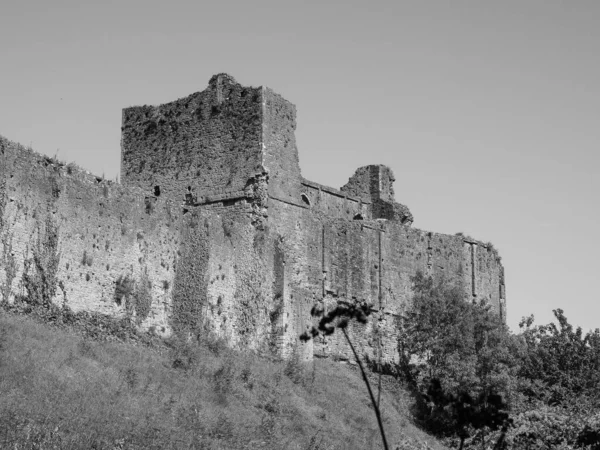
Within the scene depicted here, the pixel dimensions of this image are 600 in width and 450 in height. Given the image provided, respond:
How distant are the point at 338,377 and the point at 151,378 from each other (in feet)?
37.3

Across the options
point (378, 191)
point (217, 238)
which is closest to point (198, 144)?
point (217, 238)

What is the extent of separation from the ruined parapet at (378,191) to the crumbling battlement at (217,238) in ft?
15.6

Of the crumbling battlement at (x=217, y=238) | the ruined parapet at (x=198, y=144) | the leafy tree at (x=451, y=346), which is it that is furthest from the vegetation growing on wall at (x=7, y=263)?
the leafy tree at (x=451, y=346)

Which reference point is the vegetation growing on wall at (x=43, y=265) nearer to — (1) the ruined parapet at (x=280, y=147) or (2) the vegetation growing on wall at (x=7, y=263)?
(2) the vegetation growing on wall at (x=7, y=263)

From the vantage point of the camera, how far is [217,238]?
40125 mm

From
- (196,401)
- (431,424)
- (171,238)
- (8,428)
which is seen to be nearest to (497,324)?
(431,424)

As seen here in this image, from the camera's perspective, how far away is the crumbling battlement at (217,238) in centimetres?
3416

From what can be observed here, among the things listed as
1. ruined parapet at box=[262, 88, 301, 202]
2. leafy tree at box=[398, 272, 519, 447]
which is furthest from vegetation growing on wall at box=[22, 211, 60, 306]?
leafy tree at box=[398, 272, 519, 447]

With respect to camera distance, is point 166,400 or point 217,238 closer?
point 166,400

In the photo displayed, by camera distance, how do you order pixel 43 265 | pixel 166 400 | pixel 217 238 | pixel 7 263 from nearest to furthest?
pixel 166 400, pixel 7 263, pixel 43 265, pixel 217 238

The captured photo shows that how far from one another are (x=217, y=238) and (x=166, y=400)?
967cm

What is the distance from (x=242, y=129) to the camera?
44.4 metres

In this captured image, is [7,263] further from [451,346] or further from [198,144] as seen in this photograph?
[451,346]

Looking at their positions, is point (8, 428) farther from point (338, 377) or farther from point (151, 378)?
point (338, 377)
